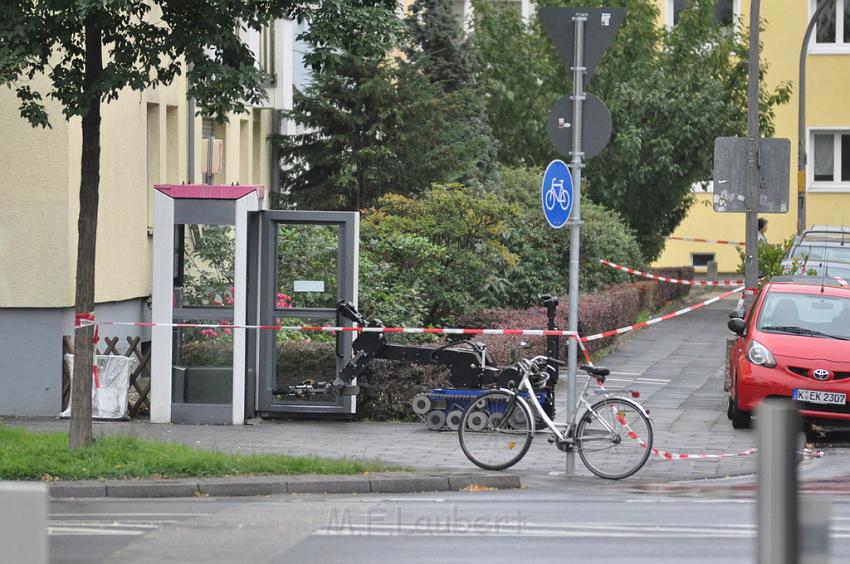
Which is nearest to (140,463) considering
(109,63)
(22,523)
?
(109,63)

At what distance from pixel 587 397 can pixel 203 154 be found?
43.3 ft

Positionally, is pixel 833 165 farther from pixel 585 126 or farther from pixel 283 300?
pixel 585 126

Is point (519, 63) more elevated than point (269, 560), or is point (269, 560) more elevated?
point (519, 63)

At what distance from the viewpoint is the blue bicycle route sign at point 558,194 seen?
516 inches

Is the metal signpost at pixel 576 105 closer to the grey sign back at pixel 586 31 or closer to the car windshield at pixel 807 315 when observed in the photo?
the grey sign back at pixel 586 31

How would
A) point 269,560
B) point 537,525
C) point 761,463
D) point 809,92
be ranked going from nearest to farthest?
1. point 761,463
2. point 269,560
3. point 537,525
4. point 809,92

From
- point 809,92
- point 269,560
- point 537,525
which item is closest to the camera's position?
point 269,560

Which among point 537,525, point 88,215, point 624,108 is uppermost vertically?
point 624,108

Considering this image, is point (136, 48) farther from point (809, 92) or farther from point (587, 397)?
point (809, 92)

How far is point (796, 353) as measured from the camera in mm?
15273

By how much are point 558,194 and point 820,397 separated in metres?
3.69

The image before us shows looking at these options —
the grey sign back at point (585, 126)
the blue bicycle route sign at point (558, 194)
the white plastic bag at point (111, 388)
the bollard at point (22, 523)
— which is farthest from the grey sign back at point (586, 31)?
the bollard at point (22, 523)

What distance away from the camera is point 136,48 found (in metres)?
12.4

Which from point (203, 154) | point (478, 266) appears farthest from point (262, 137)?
point (478, 266)
